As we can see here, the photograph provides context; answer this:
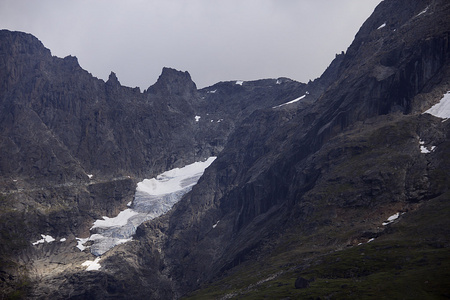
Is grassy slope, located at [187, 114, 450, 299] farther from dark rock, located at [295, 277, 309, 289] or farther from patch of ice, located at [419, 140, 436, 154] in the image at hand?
patch of ice, located at [419, 140, 436, 154]

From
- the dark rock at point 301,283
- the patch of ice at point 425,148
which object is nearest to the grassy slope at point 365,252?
the dark rock at point 301,283

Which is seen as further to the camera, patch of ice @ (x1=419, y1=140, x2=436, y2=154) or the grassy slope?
patch of ice @ (x1=419, y1=140, x2=436, y2=154)

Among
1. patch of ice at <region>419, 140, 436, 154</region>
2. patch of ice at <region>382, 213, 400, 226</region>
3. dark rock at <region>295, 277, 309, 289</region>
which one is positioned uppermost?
patch of ice at <region>419, 140, 436, 154</region>

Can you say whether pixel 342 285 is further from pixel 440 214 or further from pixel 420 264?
pixel 440 214

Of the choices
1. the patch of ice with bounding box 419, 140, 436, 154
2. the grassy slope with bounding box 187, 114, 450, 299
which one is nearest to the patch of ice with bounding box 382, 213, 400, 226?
the grassy slope with bounding box 187, 114, 450, 299

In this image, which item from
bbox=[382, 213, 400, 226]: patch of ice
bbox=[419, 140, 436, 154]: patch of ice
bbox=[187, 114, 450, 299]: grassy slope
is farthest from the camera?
bbox=[419, 140, 436, 154]: patch of ice

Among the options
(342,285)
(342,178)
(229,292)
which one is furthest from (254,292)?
(342,178)

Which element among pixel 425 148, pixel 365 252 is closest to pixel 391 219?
pixel 365 252

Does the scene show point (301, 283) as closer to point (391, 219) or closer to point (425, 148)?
point (391, 219)

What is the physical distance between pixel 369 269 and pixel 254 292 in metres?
38.3

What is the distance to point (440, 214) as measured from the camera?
145 m

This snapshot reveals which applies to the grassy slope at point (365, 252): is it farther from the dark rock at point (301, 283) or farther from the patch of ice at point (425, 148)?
the patch of ice at point (425, 148)

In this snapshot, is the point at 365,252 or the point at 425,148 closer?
the point at 365,252

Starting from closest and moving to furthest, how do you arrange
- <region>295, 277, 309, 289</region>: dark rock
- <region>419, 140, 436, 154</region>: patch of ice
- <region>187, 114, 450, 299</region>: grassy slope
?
<region>187, 114, 450, 299</region>: grassy slope < <region>295, 277, 309, 289</region>: dark rock < <region>419, 140, 436, 154</region>: patch of ice
